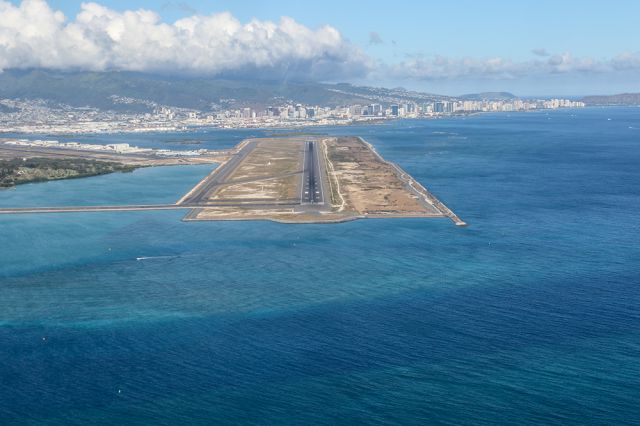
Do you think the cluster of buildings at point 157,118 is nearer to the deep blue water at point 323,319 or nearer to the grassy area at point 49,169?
the grassy area at point 49,169

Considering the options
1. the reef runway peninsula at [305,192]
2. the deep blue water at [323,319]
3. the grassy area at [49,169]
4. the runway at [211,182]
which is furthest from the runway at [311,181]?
the grassy area at [49,169]

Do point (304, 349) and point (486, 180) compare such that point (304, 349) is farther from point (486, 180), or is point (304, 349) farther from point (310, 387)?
point (486, 180)

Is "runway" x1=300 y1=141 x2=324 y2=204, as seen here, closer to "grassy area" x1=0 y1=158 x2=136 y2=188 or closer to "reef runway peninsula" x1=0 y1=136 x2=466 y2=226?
"reef runway peninsula" x1=0 y1=136 x2=466 y2=226

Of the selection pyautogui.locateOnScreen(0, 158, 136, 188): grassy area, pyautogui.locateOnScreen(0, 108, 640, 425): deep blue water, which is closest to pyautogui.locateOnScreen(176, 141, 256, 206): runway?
pyautogui.locateOnScreen(0, 108, 640, 425): deep blue water

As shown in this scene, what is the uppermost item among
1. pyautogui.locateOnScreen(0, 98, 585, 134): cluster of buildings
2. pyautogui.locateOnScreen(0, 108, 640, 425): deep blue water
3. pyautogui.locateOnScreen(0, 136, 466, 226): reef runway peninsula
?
pyautogui.locateOnScreen(0, 98, 585, 134): cluster of buildings

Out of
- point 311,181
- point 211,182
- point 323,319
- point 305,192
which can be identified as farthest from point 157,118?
point 323,319

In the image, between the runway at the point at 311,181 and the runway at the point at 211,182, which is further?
the runway at the point at 311,181

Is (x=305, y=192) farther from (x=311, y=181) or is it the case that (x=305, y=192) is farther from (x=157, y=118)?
(x=157, y=118)
